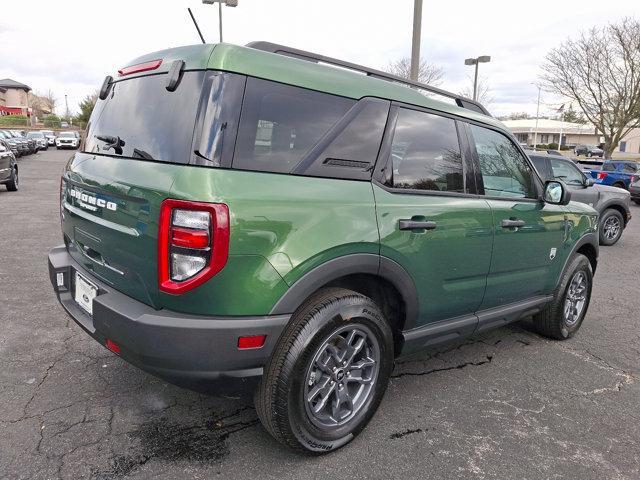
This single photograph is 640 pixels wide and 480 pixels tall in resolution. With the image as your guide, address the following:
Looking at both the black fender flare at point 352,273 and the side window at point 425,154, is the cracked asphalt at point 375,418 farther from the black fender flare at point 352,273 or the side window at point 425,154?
the side window at point 425,154

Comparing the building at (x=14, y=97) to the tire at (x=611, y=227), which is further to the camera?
the building at (x=14, y=97)

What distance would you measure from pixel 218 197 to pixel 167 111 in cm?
61

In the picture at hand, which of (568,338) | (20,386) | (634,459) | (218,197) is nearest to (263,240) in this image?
(218,197)

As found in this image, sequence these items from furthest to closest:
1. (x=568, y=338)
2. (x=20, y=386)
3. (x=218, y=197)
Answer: (x=568, y=338) < (x=20, y=386) < (x=218, y=197)

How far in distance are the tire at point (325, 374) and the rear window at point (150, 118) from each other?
0.95 m

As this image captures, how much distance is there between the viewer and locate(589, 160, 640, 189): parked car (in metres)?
17.6

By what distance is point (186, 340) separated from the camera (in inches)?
81.0

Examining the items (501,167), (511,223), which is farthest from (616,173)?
(511,223)

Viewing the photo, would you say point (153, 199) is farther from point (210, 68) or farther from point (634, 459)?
point (634, 459)

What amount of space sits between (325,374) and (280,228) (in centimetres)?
86

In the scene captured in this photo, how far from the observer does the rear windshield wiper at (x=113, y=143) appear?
255 cm

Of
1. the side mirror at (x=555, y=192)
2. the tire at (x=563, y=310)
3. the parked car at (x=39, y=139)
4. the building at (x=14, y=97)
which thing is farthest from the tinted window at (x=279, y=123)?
the building at (x=14, y=97)

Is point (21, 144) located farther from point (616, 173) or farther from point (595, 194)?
point (616, 173)

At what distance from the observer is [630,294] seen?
594 cm
